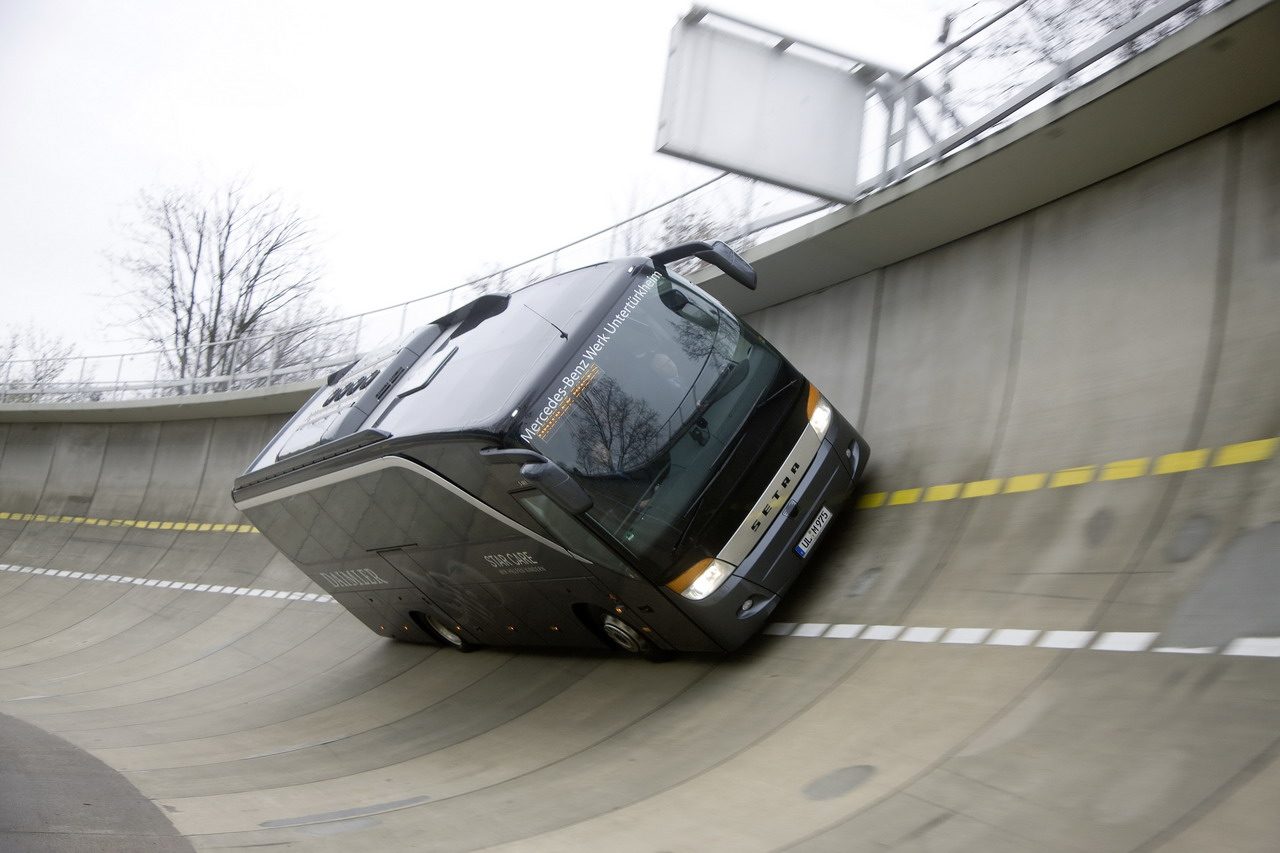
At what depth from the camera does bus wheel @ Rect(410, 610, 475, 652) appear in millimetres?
12656

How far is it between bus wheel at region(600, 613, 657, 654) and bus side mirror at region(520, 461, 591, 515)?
1968mm

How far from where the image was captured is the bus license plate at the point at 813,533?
8852 millimetres

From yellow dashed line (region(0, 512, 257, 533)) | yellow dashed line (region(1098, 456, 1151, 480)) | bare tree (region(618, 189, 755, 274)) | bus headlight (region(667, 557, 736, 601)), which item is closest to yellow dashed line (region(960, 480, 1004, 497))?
yellow dashed line (region(1098, 456, 1151, 480))

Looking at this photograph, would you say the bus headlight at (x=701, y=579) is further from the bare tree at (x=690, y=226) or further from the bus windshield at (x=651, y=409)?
the bare tree at (x=690, y=226)

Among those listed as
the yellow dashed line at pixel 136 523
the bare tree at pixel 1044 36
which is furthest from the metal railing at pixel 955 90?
the yellow dashed line at pixel 136 523

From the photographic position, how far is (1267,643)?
548 cm

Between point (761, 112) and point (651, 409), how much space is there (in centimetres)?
438

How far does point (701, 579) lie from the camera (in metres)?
8.13

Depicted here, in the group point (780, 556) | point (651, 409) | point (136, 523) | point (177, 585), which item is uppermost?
point (651, 409)

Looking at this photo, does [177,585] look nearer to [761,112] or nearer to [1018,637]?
[761,112]

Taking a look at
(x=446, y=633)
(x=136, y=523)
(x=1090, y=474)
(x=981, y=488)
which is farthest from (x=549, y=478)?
(x=136, y=523)

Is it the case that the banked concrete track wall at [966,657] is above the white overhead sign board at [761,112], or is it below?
below

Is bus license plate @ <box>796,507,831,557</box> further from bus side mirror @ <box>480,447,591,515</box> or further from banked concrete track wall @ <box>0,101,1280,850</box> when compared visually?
bus side mirror @ <box>480,447,591,515</box>

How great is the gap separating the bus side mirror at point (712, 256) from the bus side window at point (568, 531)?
7.94 ft
